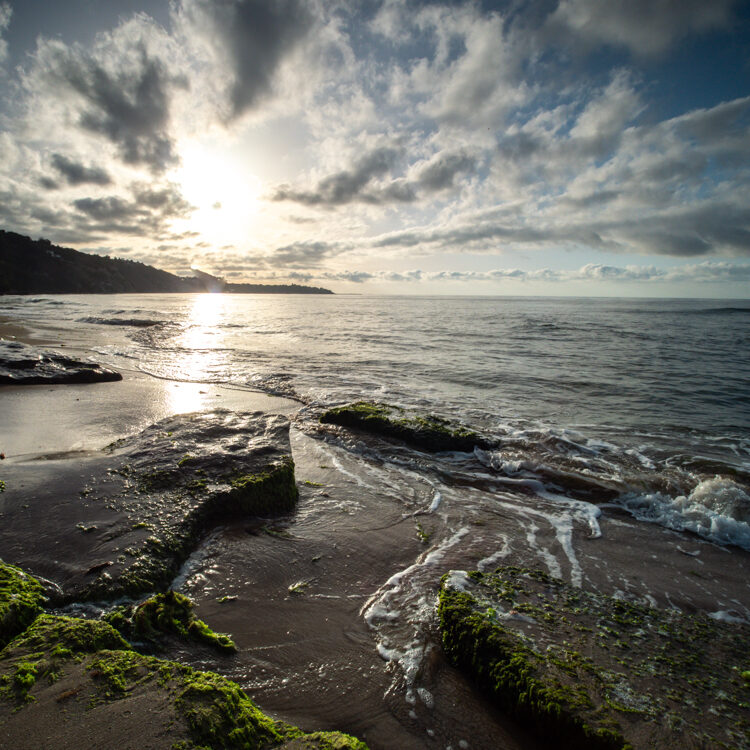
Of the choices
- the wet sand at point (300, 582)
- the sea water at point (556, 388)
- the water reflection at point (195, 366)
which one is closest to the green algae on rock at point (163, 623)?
the wet sand at point (300, 582)

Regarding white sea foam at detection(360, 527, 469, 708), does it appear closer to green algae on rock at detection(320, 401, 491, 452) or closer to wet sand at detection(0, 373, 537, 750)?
wet sand at detection(0, 373, 537, 750)

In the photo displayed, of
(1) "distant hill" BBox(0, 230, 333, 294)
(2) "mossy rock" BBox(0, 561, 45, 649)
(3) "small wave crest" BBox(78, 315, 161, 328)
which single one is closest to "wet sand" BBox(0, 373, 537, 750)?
(2) "mossy rock" BBox(0, 561, 45, 649)

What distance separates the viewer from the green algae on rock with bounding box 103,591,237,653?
2.71 meters

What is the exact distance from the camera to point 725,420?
32.7 feet

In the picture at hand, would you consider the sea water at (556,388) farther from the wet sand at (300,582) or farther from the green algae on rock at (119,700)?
the green algae on rock at (119,700)

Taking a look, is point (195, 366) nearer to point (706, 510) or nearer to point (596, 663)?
point (596, 663)

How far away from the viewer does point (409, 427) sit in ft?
25.2

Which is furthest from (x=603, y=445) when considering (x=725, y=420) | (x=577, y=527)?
(x=725, y=420)

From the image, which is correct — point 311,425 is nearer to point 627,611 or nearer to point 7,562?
point 7,562

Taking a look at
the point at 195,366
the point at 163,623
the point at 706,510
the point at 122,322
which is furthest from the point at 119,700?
the point at 122,322

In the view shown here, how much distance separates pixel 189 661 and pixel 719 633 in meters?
4.15

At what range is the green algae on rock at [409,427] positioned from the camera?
7352mm

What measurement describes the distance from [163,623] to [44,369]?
11.2 m

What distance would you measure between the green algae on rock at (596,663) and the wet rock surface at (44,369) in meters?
11.6
